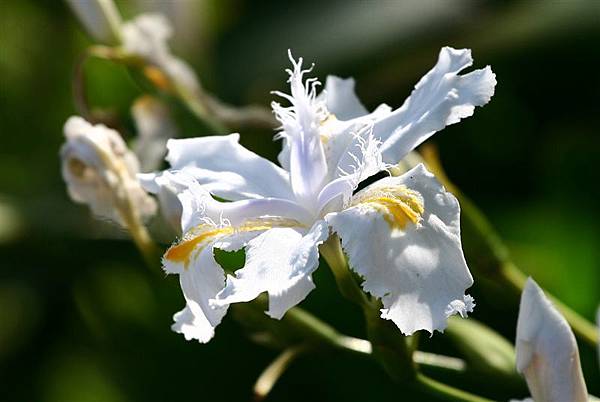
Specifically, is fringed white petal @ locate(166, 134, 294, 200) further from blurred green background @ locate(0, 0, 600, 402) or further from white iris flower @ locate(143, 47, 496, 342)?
blurred green background @ locate(0, 0, 600, 402)

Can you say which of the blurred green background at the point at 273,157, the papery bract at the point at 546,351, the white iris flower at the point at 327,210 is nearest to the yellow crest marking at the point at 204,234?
the white iris flower at the point at 327,210

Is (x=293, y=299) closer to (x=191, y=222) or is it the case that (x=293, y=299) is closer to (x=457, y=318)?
(x=191, y=222)

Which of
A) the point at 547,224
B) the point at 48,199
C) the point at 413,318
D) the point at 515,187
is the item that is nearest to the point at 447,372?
the point at 413,318

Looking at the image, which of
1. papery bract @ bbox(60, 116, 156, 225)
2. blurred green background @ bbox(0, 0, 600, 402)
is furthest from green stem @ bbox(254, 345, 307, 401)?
blurred green background @ bbox(0, 0, 600, 402)

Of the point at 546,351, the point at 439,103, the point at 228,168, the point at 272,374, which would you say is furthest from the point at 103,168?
the point at 546,351

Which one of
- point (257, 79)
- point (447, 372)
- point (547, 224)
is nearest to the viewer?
point (447, 372)

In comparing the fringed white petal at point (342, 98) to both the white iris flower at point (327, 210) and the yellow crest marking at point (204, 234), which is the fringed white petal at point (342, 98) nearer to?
the white iris flower at point (327, 210)
